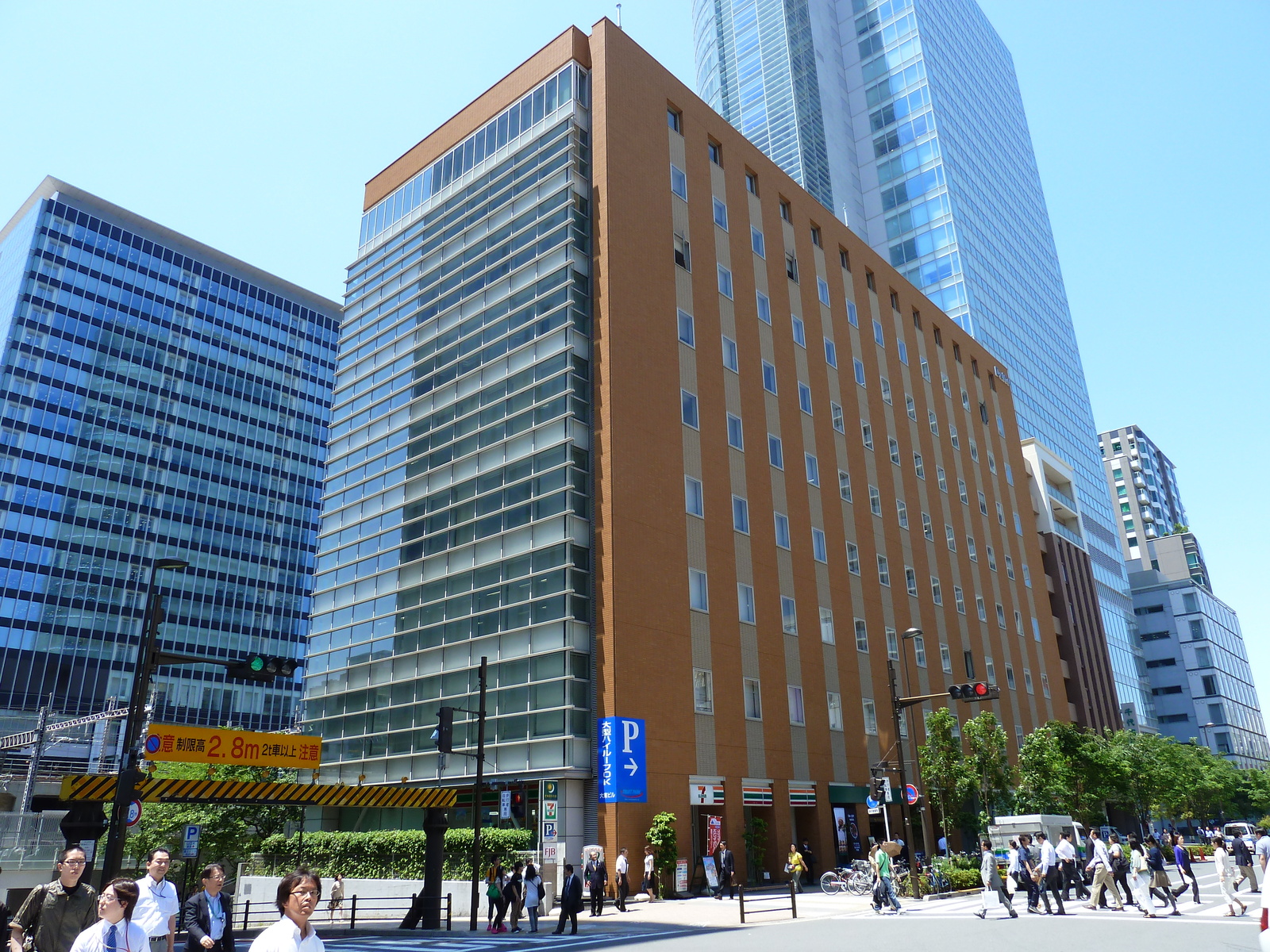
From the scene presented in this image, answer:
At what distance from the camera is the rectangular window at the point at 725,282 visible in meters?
45.4

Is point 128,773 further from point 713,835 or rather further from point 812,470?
point 812,470

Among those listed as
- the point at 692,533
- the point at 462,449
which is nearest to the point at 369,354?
the point at 462,449

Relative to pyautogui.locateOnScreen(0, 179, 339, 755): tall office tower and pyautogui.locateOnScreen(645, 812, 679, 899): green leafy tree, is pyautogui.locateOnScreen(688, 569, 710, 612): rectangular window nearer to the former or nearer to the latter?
pyautogui.locateOnScreen(645, 812, 679, 899): green leafy tree

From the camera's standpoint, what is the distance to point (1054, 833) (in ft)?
122

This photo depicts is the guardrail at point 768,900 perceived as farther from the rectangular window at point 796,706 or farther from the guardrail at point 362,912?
the guardrail at point 362,912

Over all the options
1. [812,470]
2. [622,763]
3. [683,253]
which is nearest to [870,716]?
[812,470]

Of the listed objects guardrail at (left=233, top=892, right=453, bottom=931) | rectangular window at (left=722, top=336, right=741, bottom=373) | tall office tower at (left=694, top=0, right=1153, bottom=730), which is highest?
tall office tower at (left=694, top=0, right=1153, bottom=730)

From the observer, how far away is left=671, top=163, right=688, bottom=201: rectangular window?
146 feet

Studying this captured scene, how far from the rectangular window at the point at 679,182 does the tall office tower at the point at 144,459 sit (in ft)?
277

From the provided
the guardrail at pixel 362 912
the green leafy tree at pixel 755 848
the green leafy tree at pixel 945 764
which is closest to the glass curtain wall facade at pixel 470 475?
the guardrail at pixel 362 912

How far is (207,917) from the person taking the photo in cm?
974

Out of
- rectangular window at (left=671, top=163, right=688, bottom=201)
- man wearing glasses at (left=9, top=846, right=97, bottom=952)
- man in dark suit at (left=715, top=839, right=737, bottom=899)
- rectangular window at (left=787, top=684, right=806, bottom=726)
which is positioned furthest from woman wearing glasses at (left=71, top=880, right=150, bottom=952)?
rectangular window at (left=671, top=163, right=688, bottom=201)

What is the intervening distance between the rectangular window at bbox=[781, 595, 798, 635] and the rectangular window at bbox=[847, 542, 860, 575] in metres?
6.73

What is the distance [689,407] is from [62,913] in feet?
111
